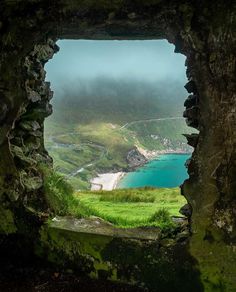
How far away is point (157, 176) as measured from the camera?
97312 mm

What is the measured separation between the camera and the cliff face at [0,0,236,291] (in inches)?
194

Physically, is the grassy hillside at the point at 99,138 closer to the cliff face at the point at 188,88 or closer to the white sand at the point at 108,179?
the white sand at the point at 108,179

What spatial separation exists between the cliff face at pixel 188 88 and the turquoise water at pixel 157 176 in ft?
231

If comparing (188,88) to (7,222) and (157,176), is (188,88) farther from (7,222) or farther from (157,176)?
(157,176)

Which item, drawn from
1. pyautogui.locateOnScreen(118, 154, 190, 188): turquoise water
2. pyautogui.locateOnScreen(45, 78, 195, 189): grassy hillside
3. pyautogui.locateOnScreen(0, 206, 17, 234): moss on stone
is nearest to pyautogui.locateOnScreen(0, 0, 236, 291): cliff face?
pyautogui.locateOnScreen(0, 206, 17, 234): moss on stone

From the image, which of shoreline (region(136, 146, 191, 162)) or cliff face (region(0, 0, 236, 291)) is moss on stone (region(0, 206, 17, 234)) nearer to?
cliff face (region(0, 0, 236, 291))

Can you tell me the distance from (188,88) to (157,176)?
9245 centimetres

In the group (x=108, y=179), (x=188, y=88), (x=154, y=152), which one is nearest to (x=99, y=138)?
(x=154, y=152)

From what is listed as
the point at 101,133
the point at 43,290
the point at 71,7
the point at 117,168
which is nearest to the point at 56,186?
the point at 43,290

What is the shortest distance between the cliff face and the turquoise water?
2770 inches

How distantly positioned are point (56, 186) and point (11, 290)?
69.9 inches

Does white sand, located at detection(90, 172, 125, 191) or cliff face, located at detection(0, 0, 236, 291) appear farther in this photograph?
white sand, located at detection(90, 172, 125, 191)

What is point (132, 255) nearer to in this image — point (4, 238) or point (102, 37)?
point (4, 238)

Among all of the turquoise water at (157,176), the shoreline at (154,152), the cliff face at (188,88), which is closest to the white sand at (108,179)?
the turquoise water at (157,176)
